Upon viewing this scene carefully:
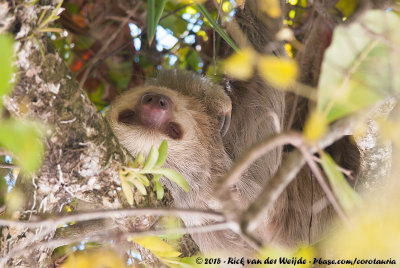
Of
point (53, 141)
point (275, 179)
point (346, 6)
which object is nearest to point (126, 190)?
point (53, 141)

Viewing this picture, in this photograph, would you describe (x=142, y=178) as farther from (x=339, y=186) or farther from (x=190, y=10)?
(x=190, y=10)

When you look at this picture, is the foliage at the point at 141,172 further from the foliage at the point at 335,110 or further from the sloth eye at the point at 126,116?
the sloth eye at the point at 126,116

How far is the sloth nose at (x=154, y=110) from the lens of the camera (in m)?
3.29

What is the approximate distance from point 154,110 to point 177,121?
28cm

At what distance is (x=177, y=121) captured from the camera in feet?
11.5

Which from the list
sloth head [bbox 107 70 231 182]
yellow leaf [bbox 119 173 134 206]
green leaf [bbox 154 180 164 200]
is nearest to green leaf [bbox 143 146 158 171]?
yellow leaf [bbox 119 173 134 206]

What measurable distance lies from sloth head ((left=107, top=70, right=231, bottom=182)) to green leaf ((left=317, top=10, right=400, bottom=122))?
1981 millimetres

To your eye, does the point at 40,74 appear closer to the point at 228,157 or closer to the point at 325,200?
the point at 228,157

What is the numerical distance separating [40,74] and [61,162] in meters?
0.46

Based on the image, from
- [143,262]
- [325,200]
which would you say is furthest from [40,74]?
[325,200]

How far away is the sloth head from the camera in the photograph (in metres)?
3.34

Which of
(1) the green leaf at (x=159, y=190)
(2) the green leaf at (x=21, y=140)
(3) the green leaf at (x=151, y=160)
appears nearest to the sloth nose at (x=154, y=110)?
(1) the green leaf at (x=159, y=190)

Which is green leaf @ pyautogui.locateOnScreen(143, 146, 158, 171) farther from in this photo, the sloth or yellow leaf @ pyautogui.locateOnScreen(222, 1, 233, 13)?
yellow leaf @ pyautogui.locateOnScreen(222, 1, 233, 13)

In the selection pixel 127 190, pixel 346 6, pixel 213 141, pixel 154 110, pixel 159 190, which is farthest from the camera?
pixel 346 6
